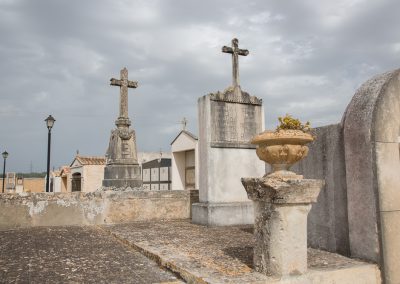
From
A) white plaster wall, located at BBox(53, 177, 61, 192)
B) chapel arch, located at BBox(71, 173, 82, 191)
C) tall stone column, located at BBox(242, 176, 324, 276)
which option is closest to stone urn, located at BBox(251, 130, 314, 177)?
tall stone column, located at BBox(242, 176, 324, 276)

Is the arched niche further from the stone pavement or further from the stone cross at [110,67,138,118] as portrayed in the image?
the stone cross at [110,67,138,118]

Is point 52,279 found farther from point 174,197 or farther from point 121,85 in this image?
point 121,85

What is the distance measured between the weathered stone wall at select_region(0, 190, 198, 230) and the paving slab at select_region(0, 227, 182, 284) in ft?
3.03

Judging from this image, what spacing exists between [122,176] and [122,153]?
0.77 meters

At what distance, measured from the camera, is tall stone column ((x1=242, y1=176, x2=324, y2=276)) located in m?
3.23

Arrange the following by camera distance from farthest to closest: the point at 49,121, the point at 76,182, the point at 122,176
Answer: the point at 76,182 < the point at 49,121 < the point at 122,176

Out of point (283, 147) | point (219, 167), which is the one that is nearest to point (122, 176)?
point (219, 167)

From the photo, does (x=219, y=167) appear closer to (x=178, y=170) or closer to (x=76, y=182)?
(x=178, y=170)

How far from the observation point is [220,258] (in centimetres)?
405

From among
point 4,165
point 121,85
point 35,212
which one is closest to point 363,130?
point 35,212

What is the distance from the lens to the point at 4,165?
1011 inches

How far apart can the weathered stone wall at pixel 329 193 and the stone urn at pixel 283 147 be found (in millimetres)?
982

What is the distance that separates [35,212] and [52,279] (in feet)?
13.6

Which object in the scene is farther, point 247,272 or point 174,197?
point 174,197
